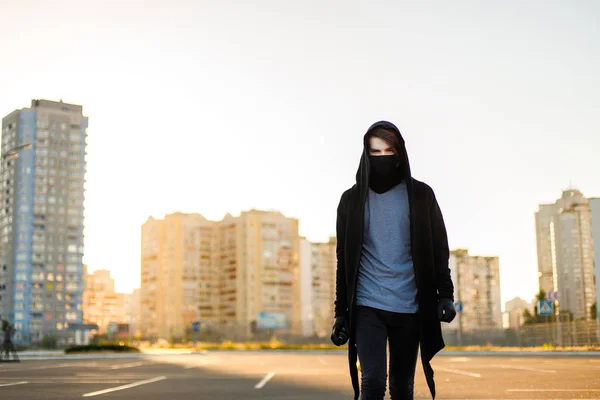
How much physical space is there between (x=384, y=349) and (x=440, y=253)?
1.97 feet

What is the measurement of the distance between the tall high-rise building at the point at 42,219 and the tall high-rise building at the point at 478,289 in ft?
229

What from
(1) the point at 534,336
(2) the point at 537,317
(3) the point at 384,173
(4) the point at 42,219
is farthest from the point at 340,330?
(4) the point at 42,219

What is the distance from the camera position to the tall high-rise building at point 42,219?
5655 inches

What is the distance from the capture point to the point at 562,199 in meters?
114

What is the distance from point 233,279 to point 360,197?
140m

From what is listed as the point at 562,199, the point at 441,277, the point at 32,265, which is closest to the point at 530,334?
the point at 441,277

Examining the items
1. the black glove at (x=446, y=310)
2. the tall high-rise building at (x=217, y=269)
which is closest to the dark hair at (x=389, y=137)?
the black glove at (x=446, y=310)

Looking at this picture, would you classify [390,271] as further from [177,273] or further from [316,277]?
[316,277]

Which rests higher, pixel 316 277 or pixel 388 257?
pixel 316 277

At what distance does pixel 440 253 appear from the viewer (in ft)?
14.9

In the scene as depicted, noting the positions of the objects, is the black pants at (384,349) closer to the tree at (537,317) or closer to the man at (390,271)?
the man at (390,271)

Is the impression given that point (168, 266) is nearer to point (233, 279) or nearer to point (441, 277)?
point (233, 279)

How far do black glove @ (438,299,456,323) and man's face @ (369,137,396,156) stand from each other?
0.85 meters

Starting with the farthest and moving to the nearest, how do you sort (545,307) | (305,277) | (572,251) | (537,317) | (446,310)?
(305,277), (572,251), (537,317), (545,307), (446,310)
